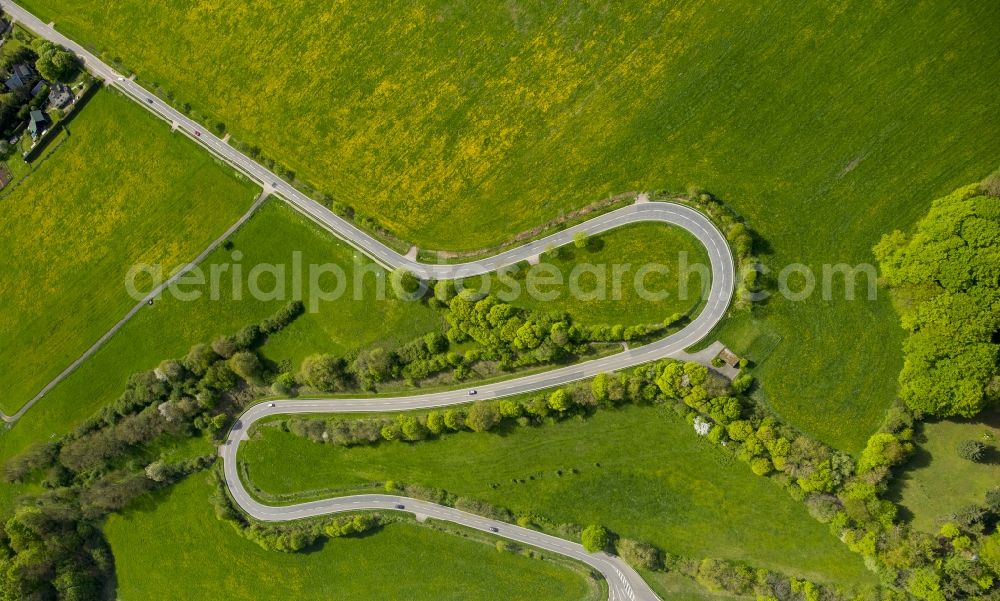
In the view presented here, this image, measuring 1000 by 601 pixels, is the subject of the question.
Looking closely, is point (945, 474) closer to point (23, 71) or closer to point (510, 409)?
point (510, 409)

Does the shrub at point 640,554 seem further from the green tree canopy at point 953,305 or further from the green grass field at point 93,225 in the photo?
the green grass field at point 93,225

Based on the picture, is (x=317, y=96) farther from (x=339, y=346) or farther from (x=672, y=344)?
(x=672, y=344)

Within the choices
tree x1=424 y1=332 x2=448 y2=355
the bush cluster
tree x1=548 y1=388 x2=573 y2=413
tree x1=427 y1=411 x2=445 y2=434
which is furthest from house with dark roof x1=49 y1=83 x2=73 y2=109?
tree x1=548 y1=388 x2=573 y2=413

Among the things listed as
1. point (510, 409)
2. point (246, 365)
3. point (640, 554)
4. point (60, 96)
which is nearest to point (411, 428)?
point (510, 409)

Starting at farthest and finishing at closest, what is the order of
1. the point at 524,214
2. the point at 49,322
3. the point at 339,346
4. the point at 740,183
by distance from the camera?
the point at 49,322 → the point at 339,346 → the point at 524,214 → the point at 740,183

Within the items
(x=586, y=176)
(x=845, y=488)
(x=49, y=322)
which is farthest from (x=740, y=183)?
(x=49, y=322)

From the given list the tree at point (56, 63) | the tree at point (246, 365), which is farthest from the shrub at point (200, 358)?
the tree at point (56, 63)

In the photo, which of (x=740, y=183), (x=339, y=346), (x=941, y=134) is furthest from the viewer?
(x=339, y=346)
